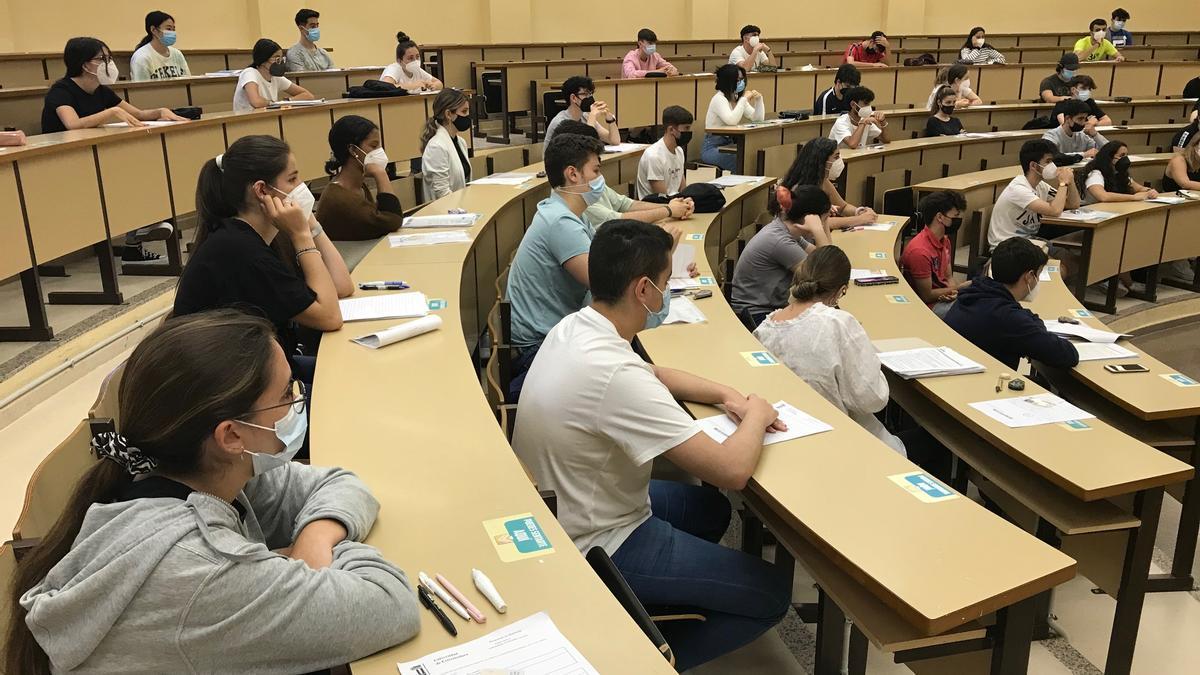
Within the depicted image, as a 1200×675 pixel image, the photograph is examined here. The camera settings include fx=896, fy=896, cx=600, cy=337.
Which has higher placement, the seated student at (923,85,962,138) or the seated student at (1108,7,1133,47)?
the seated student at (1108,7,1133,47)

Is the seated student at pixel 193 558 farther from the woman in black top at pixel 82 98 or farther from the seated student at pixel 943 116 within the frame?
the seated student at pixel 943 116

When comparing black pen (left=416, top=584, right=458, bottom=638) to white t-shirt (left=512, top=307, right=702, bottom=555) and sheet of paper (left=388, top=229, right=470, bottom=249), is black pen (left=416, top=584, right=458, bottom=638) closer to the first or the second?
white t-shirt (left=512, top=307, right=702, bottom=555)

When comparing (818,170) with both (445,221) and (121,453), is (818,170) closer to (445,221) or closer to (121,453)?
(445,221)

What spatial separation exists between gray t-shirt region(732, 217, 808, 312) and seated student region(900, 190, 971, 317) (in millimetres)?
948

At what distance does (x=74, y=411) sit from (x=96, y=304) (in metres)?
1.52

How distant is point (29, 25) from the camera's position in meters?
12.3

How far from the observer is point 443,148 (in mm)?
6000

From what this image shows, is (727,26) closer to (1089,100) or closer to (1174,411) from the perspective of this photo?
(1089,100)

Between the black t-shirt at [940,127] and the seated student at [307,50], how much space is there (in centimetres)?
651

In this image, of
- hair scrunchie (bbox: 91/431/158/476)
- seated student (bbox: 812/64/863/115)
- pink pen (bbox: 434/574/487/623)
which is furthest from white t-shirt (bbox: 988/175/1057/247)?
hair scrunchie (bbox: 91/431/158/476)

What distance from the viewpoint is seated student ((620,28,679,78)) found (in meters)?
11.1

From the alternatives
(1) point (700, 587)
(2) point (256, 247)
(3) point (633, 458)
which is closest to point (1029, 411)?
(1) point (700, 587)

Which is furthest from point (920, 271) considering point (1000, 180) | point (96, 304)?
point (96, 304)

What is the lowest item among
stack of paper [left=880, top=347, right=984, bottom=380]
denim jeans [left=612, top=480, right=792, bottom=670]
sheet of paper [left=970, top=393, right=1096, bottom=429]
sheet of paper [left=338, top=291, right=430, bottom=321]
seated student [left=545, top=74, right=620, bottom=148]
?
denim jeans [left=612, top=480, right=792, bottom=670]
